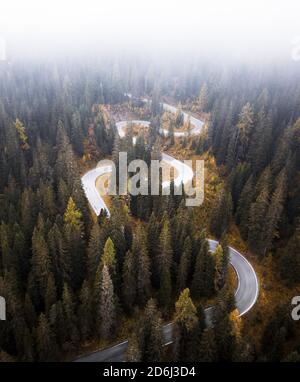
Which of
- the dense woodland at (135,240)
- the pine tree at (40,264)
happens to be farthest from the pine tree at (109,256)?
the pine tree at (40,264)

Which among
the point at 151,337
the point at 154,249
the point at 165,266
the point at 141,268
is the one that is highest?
the point at 154,249

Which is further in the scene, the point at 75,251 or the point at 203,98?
the point at 203,98

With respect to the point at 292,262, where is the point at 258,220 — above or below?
above

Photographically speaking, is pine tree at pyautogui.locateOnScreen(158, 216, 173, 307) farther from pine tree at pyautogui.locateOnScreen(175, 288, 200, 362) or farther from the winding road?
pine tree at pyautogui.locateOnScreen(175, 288, 200, 362)

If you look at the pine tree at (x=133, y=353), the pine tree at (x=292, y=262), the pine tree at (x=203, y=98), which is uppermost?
the pine tree at (x=203, y=98)

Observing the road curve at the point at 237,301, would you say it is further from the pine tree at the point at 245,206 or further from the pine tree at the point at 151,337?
the pine tree at the point at 245,206

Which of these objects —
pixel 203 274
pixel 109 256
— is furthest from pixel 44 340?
pixel 203 274

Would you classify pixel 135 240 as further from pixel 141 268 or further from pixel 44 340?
pixel 44 340

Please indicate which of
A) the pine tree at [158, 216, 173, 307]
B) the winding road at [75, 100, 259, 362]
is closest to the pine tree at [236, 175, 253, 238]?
the winding road at [75, 100, 259, 362]
